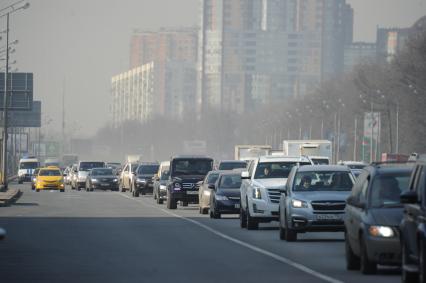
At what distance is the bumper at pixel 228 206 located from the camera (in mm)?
44531

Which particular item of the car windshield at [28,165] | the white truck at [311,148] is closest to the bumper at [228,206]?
the white truck at [311,148]

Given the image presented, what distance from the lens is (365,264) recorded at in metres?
21.1

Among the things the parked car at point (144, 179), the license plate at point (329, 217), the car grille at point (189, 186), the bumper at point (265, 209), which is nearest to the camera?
the license plate at point (329, 217)

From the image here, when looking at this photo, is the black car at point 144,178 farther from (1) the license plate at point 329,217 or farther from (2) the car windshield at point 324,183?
(1) the license plate at point 329,217

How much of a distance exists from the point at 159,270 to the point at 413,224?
5600 millimetres

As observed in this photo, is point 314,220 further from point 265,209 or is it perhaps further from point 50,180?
point 50,180

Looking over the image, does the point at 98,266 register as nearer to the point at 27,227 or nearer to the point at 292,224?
the point at 292,224

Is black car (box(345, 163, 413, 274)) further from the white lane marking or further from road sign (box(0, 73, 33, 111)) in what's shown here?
road sign (box(0, 73, 33, 111))

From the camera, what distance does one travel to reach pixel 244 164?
218 ft

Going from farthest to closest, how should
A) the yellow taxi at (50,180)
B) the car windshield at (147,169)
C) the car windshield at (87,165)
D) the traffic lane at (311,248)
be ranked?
the car windshield at (87,165)
the yellow taxi at (50,180)
the car windshield at (147,169)
the traffic lane at (311,248)

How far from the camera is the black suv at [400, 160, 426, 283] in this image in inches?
677

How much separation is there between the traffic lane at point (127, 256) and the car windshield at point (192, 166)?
56.2 ft

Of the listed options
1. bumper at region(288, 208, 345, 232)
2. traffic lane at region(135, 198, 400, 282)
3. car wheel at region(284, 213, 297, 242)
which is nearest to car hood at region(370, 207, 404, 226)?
traffic lane at region(135, 198, 400, 282)

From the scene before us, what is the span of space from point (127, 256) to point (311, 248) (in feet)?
13.9
